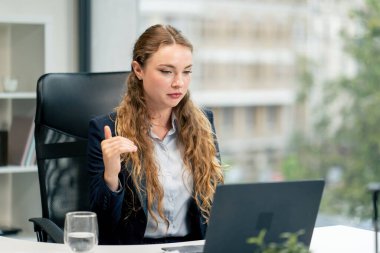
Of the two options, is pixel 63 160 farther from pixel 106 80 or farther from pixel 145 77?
pixel 145 77

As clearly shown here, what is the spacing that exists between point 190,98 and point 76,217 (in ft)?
2.56

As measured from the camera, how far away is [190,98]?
96.7 inches

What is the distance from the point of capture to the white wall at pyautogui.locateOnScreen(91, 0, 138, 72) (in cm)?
398

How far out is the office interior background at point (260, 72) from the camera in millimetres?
3822

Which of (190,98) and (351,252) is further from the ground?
(190,98)

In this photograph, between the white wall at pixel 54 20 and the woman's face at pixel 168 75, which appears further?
the white wall at pixel 54 20

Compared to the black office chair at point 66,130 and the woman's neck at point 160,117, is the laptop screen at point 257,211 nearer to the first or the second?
the woman's neck at point 160,117

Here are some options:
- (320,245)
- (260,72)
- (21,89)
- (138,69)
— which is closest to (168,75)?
(138,69)

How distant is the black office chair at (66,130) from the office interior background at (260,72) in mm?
1185

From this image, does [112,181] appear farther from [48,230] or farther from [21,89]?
[21,89]

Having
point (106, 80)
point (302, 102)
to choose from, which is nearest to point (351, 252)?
point (106, 80)

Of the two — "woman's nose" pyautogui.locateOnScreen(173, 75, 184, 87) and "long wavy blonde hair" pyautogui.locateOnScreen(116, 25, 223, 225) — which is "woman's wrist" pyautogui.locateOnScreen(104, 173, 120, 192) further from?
"woman's nose" pyautogui.locateOnScreen(173, 75, 184, 87)

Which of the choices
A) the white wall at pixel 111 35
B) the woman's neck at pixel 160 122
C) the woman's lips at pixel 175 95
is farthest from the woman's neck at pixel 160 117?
the white wall at pixel 111 35

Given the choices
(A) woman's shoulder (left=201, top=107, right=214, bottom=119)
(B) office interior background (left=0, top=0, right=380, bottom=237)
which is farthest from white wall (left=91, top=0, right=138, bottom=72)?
(A) woman's shoulder (left=201, top=107, right=214, bottom=119)
